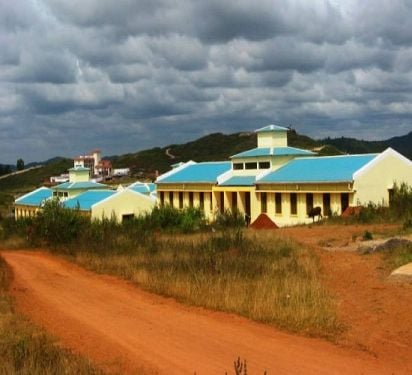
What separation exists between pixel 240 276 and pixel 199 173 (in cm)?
3322

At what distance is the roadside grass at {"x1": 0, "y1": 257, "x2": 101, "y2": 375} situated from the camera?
20.9 ft

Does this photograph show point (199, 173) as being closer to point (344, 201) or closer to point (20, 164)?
point (344, 201)

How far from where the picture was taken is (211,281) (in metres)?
11.6

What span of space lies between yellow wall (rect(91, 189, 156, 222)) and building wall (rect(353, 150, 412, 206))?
60.7ft

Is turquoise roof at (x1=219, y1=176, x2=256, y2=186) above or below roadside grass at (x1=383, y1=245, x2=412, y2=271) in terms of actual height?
above

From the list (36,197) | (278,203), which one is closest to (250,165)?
(278,203)

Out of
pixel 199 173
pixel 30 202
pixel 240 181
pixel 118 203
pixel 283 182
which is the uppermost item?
pixel 199 173

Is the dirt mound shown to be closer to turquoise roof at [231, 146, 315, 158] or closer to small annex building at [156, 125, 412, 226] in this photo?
small annex building at [156, 125, 412, 226]

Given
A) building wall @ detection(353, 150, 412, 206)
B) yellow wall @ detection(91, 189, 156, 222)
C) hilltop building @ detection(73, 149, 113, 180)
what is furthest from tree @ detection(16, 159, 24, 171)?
building wall @ detection(353, 150, 412, 206)

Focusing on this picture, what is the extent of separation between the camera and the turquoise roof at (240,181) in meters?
39.0

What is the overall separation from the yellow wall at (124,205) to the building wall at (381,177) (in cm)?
1851

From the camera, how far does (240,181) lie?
39781 mm

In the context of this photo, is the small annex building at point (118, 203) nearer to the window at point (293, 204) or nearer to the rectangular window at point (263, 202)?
the rectangular window at point (263, 202)

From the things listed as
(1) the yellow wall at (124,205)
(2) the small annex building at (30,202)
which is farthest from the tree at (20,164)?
(1) the yellow wall at (124,205)
